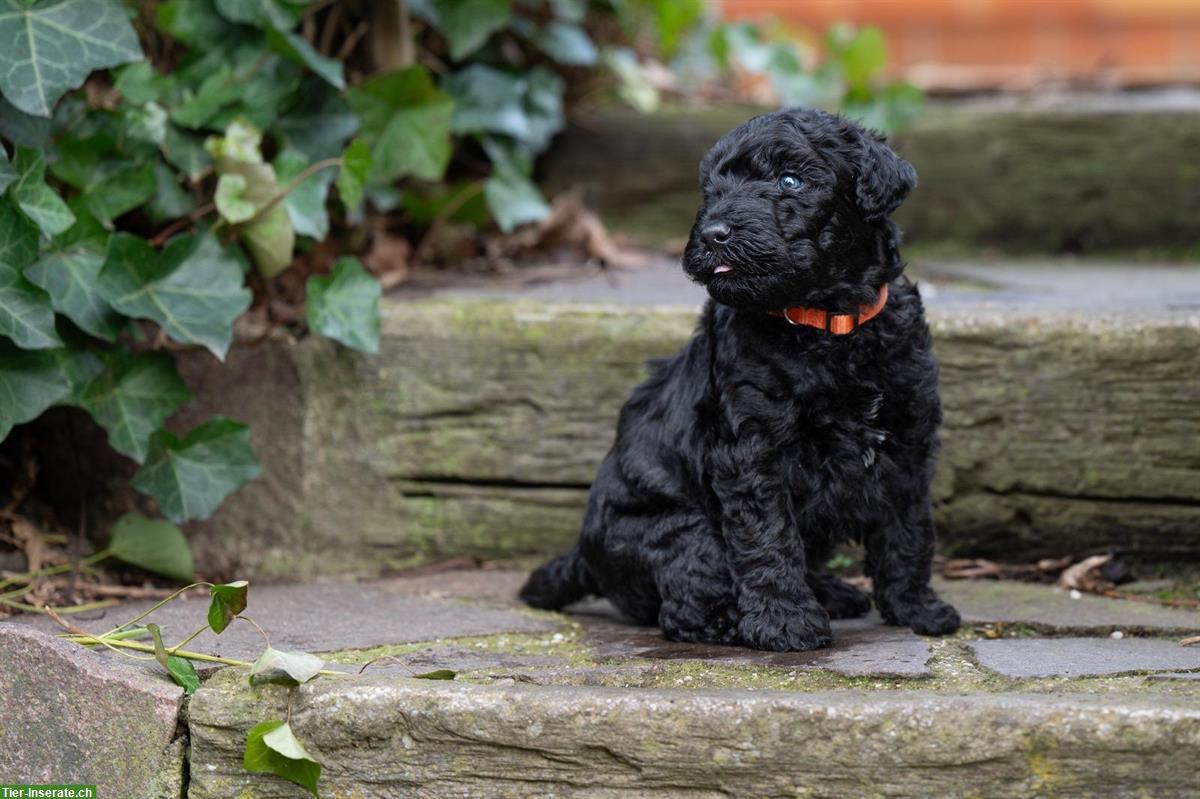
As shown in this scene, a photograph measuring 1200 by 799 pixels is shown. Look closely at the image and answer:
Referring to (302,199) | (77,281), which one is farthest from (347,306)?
(77,281)

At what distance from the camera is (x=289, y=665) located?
2.60 meters

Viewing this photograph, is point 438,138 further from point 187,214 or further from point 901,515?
point 901,515

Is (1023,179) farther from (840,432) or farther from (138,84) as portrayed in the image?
(138,84)

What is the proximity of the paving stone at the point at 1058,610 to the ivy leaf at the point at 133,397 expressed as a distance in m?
2.14

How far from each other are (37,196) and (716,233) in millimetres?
1723

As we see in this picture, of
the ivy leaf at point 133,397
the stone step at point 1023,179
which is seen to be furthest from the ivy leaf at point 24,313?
the stone step at point 1023,179

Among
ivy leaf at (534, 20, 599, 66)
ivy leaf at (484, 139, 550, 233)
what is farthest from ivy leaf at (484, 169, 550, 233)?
ivy leaf at (534, 20, 599, 66)

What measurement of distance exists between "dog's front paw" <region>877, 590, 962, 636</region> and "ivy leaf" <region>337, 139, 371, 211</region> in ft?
6.08

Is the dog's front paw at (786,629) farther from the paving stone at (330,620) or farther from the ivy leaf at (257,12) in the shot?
the ivy leaf at (257,12)

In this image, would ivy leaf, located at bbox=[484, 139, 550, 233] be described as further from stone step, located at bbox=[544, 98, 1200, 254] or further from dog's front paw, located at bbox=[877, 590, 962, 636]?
dog's front paw, located at bbox=[877, 590, 962, 636]

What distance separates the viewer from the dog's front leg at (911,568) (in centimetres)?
302

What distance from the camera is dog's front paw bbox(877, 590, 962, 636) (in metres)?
3.00

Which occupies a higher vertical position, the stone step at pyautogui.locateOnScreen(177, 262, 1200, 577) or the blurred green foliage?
the blurred green foliage

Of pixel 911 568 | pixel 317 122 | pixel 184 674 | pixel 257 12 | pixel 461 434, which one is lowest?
pixel 184 674
